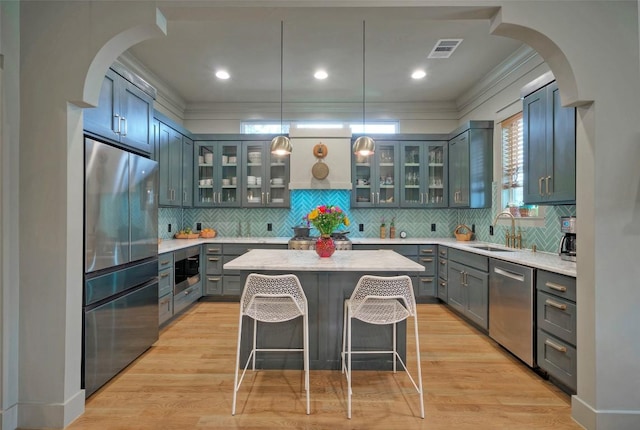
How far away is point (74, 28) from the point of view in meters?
2.00

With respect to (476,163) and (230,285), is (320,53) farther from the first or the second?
(230,285)

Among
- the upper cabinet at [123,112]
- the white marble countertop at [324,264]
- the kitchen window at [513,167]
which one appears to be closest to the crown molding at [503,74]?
the kitchen window at [513,167]

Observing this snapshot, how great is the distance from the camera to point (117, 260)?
8.00 feet

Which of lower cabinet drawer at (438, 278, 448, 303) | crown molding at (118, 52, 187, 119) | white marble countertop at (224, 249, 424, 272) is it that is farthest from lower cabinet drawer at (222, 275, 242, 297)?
lower cabinet drawer at (438, 278, 448, 303)

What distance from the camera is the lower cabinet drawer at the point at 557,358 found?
2182mm

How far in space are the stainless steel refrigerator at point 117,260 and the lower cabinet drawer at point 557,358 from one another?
3.20 meters

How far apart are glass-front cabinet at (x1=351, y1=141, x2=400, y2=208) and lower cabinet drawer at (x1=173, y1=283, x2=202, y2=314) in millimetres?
2554

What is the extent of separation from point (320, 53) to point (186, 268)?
3068mm

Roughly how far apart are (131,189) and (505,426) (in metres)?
3.08
